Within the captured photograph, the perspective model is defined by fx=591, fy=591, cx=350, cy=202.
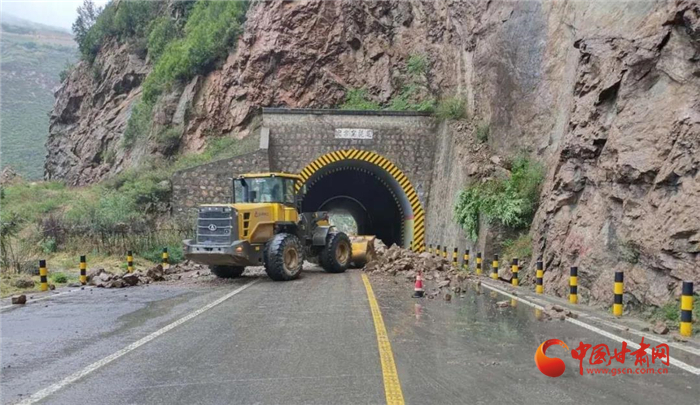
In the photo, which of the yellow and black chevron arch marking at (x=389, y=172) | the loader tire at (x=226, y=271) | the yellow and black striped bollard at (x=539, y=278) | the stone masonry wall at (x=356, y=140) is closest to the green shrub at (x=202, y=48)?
the stone masonry wall at (x=356, y=140)

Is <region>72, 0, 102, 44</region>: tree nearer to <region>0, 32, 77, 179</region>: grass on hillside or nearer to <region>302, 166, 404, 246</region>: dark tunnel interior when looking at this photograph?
<region>0, 32, 77, 179</region>: grass on hillside

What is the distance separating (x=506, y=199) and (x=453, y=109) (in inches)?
362

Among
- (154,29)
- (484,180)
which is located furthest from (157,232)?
(154,29)

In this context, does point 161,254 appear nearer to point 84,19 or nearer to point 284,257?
point 284,257

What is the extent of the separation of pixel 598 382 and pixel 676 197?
4775mm

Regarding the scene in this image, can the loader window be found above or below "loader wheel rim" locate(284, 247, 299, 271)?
above

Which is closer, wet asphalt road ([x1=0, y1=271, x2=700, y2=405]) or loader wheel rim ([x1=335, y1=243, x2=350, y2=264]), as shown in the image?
wet asphalt road ([x1=0, y1=271, x2=700, y2=405])

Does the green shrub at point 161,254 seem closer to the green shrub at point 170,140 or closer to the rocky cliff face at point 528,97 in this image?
the rocky cliff face at point 528,97

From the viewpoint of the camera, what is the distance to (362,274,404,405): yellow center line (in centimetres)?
502

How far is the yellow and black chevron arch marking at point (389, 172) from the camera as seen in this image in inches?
1074

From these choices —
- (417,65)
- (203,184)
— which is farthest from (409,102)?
(203,184)

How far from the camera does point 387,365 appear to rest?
606cm

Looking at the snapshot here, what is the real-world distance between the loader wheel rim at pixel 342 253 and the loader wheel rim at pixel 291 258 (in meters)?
2.59

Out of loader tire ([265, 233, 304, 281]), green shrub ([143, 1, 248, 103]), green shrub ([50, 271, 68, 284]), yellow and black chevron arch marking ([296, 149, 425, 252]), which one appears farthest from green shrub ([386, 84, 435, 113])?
green shrub ([50, 271, 68, 284])
